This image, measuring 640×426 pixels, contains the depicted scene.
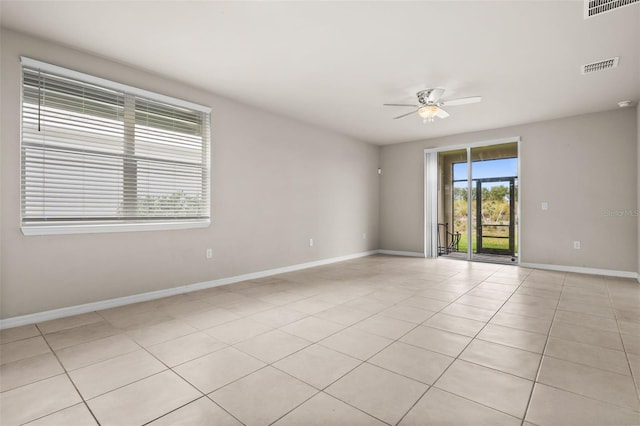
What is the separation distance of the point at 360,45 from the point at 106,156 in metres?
2.94

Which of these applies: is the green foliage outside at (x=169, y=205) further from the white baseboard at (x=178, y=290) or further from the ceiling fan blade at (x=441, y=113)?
the ceiling fan blade at (x=441, y=113)

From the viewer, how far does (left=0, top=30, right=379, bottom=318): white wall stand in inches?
112

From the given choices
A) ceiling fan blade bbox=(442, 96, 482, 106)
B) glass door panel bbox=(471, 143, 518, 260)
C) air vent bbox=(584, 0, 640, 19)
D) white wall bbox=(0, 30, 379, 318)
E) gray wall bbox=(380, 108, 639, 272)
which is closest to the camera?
air vent bbox=(584, 0, 640, 19)

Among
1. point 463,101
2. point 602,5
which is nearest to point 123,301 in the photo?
point 463,101

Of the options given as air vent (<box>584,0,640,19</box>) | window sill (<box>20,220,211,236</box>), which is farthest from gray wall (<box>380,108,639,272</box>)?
window sill (<box>20,220,211,236</box>)

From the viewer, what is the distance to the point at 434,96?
4.27 metres

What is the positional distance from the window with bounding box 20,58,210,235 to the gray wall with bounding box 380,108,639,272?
5.66m

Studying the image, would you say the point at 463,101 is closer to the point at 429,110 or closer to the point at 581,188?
the point at 429,110

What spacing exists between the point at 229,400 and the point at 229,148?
3.56 metres

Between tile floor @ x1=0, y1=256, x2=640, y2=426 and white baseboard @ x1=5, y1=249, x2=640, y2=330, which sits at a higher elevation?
white baseboard @ x1=5, y1=249, x2=640, y2=330

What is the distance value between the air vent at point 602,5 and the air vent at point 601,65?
44.7 inches

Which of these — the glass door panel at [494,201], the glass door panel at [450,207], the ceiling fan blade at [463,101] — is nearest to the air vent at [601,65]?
the ceiling fan blade at [463,101]

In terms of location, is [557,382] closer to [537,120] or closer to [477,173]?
[537,120]

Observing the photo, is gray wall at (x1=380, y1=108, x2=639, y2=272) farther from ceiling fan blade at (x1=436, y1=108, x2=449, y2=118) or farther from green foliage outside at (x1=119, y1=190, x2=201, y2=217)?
green foliage outside at (x1=119, y1=190, x2=201, y2=217)
